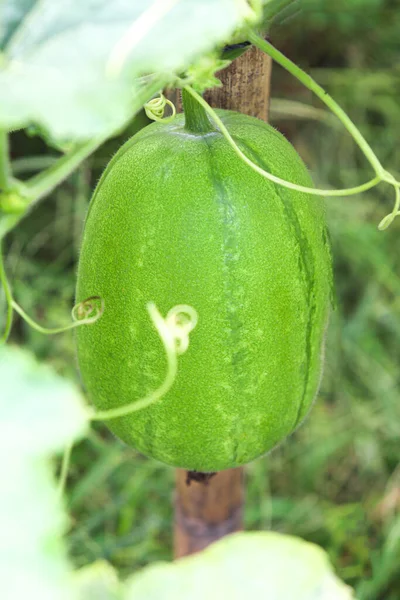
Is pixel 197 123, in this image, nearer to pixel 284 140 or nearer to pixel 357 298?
pixel 284 140

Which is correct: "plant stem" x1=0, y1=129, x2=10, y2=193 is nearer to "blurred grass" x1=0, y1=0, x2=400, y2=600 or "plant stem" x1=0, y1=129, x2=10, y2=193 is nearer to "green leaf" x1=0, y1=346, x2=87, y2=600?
"green leaf" x1=0, y1=346, x2=87, y2=600

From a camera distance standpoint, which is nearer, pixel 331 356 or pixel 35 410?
pixel 35 410

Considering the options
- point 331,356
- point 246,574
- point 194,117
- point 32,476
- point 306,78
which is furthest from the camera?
point 331,356

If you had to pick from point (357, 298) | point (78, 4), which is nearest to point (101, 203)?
point (78, 4)

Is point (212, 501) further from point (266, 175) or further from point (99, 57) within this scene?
point (99, 57)

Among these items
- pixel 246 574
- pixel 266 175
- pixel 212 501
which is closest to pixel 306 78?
pixel 266 175

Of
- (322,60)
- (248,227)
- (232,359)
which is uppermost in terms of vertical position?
(248,227)
